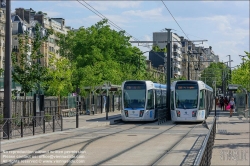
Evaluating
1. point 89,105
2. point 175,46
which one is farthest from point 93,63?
point 175,46

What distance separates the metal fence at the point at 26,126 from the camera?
2181cm

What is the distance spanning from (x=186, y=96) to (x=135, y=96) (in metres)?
3.41

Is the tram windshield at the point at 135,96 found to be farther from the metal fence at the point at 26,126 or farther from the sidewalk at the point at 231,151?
the sidewalk at the point at 231,151

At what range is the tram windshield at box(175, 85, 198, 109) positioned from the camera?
35.0m

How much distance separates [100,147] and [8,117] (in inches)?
203

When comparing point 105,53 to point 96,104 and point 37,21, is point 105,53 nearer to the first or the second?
point 96,104

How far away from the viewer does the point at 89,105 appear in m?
49.5

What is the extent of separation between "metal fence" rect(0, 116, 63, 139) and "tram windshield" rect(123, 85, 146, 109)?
27.8ft

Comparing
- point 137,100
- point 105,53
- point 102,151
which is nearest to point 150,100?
point 137,100

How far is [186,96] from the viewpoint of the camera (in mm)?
35125

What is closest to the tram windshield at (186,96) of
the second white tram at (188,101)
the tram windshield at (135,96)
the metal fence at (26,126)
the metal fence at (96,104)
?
the second white tram at (188,101)

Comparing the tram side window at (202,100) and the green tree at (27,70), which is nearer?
the green tree at (27,70)

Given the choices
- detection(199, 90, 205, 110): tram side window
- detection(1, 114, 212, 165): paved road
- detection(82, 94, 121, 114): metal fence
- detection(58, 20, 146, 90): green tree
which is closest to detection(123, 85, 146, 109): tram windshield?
detection(199, 90, 205, 110): tram side window

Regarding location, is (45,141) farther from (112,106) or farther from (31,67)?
(112,106)
